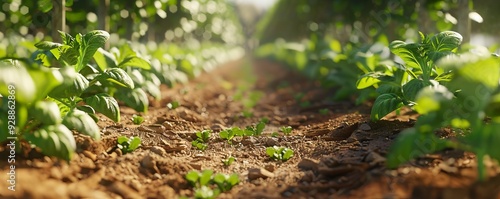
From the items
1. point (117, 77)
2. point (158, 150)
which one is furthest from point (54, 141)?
point (117, 77)

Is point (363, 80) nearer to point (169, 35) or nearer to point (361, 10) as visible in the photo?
point (361, 10)

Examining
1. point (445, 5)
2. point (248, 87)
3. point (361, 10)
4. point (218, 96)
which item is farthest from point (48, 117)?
point (248, 87)

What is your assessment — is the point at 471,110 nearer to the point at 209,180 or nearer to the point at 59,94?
the point at 209,180

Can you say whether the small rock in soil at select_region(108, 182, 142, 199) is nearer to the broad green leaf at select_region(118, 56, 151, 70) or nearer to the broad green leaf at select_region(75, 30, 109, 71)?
the broad green leaf at select_region(75, 30, 109, 71)

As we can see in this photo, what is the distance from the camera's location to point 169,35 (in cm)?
1508

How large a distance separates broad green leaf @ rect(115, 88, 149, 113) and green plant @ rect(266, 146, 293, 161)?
1561 millimetres

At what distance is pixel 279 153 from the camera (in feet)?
12.2

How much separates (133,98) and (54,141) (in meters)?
1.85

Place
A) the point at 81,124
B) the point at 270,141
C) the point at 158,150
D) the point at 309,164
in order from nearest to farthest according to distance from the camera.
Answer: the point at 81,124, the point at 309,164, the point at 158,150, the point at 270,141

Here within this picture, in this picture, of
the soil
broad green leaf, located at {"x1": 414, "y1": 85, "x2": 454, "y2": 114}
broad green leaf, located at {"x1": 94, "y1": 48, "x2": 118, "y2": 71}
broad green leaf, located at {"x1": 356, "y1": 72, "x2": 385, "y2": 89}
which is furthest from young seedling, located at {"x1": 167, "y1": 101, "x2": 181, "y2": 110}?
broad green leaf, located at {"x1": 414, "y1": 85, "x2": 454, "y2": 114}

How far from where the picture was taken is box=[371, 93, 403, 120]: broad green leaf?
12.8 feet

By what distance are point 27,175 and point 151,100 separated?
380 cm

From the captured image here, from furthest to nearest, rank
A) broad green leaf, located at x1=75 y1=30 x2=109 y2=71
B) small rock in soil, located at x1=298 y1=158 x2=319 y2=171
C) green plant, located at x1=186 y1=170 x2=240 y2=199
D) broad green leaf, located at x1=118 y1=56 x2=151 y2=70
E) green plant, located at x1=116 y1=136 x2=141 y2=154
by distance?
broad green leaf, located at x1=118 y1=56 x2=151 y2=70, broad green leaf, located at x1=75 y1=30 x2=109 y2=71, green plant, located at x1=116 y1=136 x2=141 y2=154, small rock in soil, located at x1=298 y1=158 x2=319 y2=171, green plant, located at x1=186 y1=170 x2=240 y2=199

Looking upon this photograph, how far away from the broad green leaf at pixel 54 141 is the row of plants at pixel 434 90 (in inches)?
74.2
